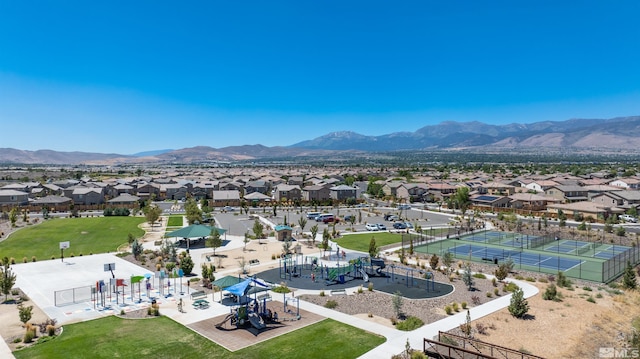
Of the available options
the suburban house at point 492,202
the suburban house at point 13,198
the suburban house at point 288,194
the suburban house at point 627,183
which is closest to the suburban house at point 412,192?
the suburban house at point 492,202

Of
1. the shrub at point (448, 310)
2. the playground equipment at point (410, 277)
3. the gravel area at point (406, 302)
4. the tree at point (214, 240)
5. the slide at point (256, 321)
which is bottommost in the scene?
the playground equipment at point (410, 277)

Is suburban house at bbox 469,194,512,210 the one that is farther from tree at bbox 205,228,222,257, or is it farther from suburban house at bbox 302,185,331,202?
tree at bbox 205,228,222,257

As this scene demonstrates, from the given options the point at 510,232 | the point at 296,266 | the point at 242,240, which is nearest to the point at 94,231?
the point at 242,240

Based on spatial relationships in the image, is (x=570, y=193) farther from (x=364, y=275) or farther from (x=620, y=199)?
(x=364, y=275)

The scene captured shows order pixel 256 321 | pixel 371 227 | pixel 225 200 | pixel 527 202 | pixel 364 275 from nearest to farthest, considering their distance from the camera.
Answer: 1. pixel 256 321
2. pixel 364 275
3. pixel 371 227
4. pixel 527 202
5. pixel 225 200

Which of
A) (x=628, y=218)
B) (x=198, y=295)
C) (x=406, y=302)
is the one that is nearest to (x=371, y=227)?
(x=406, y=302)

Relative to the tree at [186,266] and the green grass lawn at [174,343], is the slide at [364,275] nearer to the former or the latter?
the green grass lawn at [174,343]

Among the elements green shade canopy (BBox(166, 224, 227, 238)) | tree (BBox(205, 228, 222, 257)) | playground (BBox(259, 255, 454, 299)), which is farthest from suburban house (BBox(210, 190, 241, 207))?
playground (BBox(259, 255, 454, 299))
